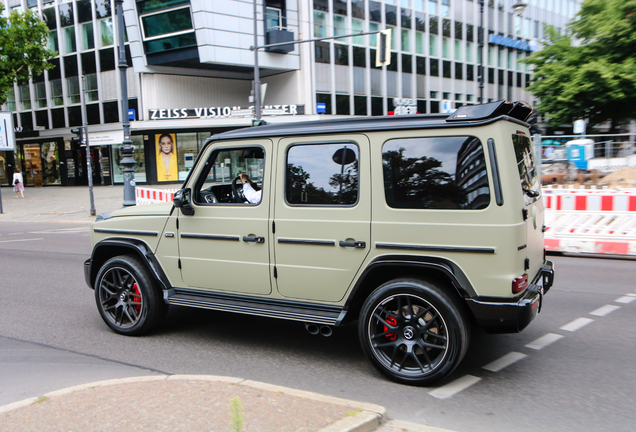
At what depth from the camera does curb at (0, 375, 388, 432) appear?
3.09 m

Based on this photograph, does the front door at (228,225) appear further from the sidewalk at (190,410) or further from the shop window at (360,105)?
the shop window at (360,105)

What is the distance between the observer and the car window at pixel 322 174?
4246 millimetres

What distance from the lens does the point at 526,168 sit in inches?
172

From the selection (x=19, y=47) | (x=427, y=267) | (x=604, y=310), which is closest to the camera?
(x=427, y=267)

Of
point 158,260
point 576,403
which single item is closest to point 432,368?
point 576,403

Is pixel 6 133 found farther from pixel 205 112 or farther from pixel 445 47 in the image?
pixel 445 47

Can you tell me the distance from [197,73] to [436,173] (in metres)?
32.9

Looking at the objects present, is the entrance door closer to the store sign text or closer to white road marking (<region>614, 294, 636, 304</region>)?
the store sign text

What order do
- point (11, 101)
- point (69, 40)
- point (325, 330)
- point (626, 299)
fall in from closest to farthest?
point (325, 330) < point (626, 299) < point (69, 40) < point (11, 101)

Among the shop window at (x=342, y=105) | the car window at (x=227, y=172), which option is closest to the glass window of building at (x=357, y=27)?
the shop window at (x=342, y=105)

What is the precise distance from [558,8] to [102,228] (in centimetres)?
A: 5844

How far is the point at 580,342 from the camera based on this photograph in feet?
16.3

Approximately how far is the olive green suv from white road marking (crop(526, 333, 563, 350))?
640 millimetres

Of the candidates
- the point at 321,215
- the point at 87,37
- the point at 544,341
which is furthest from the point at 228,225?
the point at 87,37
